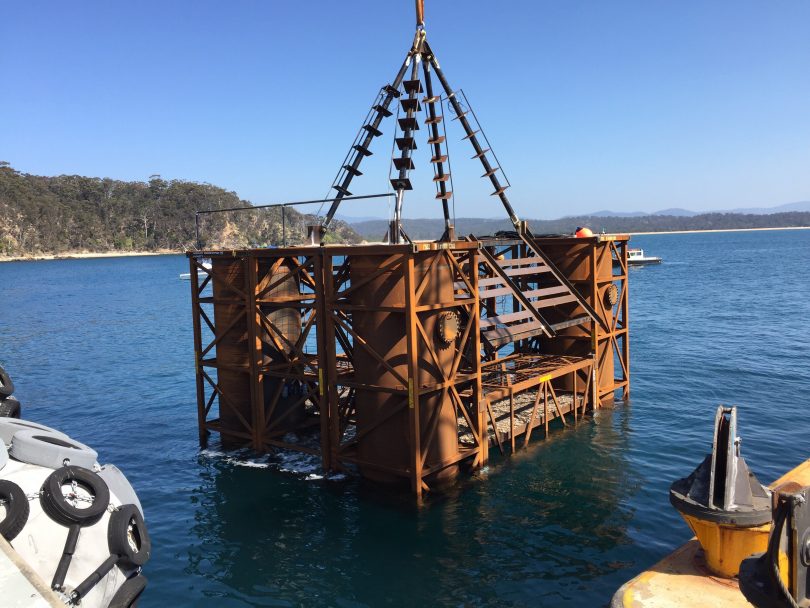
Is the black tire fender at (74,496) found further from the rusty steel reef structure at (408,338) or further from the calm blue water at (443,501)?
the rusty steel reef structure at (408,338)

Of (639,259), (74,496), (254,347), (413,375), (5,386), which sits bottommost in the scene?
(74,496)

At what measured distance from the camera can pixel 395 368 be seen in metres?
15.3

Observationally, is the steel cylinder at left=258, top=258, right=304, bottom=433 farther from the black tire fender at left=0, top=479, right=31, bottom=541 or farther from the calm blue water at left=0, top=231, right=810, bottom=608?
the black tire fender at left=0, top=479, right=31, bottom=541

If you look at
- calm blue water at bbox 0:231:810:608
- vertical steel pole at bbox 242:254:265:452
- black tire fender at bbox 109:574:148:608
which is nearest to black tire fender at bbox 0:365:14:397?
black tire fender at bbox 109:574:148:608

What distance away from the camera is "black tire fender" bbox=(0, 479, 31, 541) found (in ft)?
26.9

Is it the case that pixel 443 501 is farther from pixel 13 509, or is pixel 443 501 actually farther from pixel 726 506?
pixel 13 509

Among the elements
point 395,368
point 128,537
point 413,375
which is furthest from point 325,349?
point 128,537

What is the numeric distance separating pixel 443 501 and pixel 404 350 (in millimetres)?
3767

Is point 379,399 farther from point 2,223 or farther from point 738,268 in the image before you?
point 2,223

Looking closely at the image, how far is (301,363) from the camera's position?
1830 cm

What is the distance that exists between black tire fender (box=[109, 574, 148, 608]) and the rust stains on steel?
6781 mm

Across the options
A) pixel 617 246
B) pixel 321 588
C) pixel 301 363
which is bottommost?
pixel 321 588

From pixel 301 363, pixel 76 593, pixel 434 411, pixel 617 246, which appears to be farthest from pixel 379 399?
pixel 617 246

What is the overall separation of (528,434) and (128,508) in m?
12.7
